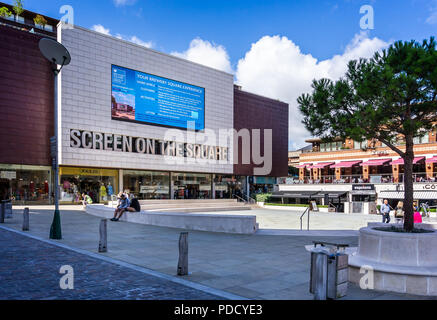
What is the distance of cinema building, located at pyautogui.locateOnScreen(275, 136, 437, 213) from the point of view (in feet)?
117

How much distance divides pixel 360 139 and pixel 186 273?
16.4 feet

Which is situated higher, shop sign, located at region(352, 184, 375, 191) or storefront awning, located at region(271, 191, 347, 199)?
shop sign, located at region(352, 184, 375, 191)

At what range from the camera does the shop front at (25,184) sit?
Result: 30328 millimetres

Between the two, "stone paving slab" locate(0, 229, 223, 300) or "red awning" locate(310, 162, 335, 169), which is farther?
"red awning" locate(310, 162, 335, 169)

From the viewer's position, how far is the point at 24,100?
30.6m

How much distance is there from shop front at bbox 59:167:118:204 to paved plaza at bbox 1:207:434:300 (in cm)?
1690

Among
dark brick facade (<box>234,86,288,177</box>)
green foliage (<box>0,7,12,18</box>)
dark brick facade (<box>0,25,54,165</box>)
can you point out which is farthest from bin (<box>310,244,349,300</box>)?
green foliage (<box>0,7,12,18</box>)

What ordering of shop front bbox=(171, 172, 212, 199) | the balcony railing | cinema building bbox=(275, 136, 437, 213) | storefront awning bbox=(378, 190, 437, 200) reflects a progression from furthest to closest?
shop front bbox=(171, 172, 212, 199), the balcony railing, cinema building bbox=(275, 136, 437, 213), storefront awning bbox=(378, 190, 437, 200)

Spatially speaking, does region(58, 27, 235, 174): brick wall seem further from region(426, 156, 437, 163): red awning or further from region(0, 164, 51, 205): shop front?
region(426, 156, 437, 163): red awning

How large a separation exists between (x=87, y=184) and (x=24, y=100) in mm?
9314
